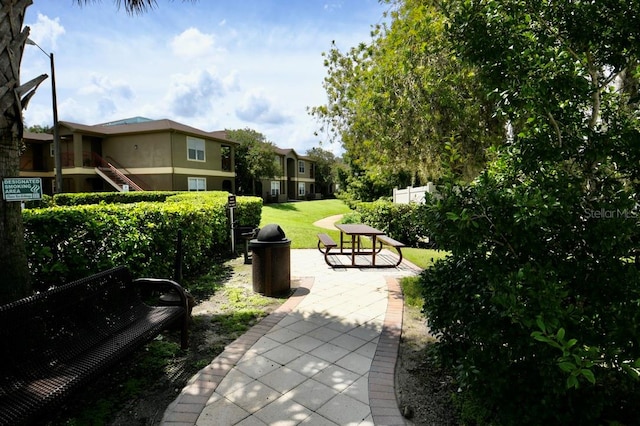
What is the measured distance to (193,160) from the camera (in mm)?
28828

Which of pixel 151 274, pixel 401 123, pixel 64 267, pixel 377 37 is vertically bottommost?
pixel 151 274

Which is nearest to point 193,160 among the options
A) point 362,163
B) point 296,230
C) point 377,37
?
point 296,230

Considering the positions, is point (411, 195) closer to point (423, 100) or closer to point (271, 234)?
point (423, 100)

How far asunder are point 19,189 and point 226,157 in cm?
3136

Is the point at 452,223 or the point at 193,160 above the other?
the point at 193,160

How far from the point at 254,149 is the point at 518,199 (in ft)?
118

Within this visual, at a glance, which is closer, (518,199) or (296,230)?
(518,199)

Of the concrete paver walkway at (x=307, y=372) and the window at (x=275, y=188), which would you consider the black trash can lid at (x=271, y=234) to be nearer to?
the concrete paver walkway at (x=307, y=372)

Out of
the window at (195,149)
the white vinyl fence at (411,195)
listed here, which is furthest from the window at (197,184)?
the white vinyl fence at (411,195)

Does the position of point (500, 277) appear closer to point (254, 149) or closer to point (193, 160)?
point (193, 160)

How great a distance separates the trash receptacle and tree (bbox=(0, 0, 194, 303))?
11.1ft

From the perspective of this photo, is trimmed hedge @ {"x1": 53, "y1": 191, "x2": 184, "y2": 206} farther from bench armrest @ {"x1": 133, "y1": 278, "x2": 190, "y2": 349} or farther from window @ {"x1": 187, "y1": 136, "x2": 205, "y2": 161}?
bench armrest @ {"x1": 133, "y1": 278, "x2": 190, "y2": 349}

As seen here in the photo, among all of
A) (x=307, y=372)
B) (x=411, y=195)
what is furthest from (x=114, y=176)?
(x=307, y=372)

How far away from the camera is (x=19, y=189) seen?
364 cm
